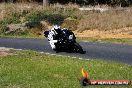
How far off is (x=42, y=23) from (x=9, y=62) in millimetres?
20194

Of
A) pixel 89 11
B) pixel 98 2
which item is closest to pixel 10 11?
pixel 89 11

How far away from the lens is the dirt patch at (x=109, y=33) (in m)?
31.3

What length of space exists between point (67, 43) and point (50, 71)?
5448 mm

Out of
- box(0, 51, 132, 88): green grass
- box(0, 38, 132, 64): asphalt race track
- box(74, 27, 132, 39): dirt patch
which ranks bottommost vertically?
box(74, 27, 132, 39): dirt patch

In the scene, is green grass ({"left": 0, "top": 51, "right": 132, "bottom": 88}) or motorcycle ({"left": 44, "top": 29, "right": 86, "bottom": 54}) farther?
motorcycle ({"left": 44, "top": 29, "right": 86, "bottom": 54})

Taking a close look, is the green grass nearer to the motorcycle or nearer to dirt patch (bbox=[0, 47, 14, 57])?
dirt patch (bbox=[0, 47, 14, 57])

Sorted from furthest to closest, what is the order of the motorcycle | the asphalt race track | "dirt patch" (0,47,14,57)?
the motorcycle
the asphalt race track
"dirt patch" (0,47,14,57)

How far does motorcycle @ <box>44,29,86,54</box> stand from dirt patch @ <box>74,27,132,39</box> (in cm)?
1107

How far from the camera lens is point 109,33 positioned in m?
32.6

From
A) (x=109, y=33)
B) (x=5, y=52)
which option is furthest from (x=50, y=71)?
(x=109, y=33)

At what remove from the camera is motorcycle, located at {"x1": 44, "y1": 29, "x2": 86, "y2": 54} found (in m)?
20.2

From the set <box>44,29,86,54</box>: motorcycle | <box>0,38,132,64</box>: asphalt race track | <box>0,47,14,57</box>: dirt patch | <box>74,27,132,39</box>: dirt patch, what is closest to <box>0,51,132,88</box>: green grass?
<box>0,47,14,57</box>: dirt patch

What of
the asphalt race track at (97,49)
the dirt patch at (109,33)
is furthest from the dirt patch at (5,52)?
the dirt patch at (109,33)

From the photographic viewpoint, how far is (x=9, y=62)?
16703 millimetres
